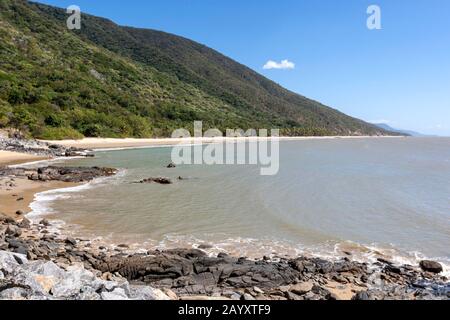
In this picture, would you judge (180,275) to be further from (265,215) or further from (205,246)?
(265,215)

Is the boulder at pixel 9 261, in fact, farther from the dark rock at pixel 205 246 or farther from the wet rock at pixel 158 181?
the wet rock at pixel 158 181

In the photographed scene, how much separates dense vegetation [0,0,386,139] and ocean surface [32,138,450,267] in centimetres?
4070

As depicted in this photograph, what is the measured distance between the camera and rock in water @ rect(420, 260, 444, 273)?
39.3ft

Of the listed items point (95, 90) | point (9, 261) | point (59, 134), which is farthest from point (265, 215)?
point (95, 90)

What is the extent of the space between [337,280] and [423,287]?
2248 mm

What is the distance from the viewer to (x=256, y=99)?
179625 mm

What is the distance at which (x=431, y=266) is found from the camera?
39.6 feet

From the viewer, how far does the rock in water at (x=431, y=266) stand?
1198 cm

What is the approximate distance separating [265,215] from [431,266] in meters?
8.43

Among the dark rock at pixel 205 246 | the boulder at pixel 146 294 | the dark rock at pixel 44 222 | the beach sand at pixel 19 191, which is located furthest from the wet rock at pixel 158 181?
the boulder at pixel 146 294

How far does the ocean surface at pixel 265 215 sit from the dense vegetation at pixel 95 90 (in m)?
40.7

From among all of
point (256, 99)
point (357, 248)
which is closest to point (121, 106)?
point (357, 248)

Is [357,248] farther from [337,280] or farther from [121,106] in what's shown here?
[121,106]

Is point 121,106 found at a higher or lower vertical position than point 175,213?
higher
